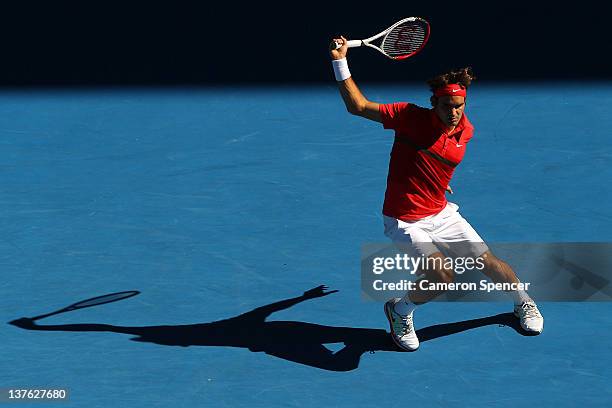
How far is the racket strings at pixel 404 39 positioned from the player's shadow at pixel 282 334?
203cm

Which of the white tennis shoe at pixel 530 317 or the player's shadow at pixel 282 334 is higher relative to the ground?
the white tennis shoe at pixel 530 317

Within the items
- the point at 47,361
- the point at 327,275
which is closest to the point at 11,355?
the point at 47,361

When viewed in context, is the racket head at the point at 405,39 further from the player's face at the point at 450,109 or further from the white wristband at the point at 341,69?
the white wristband at the point at 341,69

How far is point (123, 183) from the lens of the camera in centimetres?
1250

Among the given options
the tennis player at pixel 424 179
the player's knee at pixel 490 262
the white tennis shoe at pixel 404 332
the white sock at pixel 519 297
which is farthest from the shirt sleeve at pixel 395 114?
the white sock at pixel 519 297

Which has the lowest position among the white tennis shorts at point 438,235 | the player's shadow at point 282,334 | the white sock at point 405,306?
the player's shadow at point 282,334

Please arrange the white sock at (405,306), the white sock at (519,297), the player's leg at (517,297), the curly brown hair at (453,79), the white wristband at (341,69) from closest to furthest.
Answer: the white wristband at (341,69), the curly brown hair at (453,79), the white sock at (405,306), the player's leg at (517,297), the white sock at (519,297)

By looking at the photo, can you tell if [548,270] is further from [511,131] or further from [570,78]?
[570,78]

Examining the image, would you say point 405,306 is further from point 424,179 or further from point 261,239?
point 261,239

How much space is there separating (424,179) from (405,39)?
3.85 ft

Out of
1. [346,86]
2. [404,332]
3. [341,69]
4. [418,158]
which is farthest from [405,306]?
[341,69]

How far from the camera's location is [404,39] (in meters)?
10.2

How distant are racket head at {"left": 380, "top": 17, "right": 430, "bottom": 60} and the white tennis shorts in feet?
3.92

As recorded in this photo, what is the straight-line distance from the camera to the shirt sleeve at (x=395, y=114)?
31.2 ft
